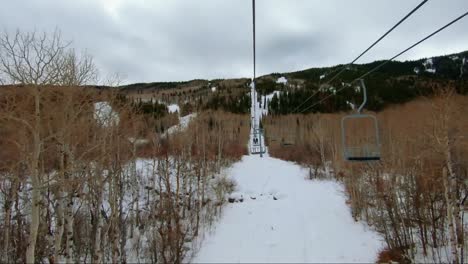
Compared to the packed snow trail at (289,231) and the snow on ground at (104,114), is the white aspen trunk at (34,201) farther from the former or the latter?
the packed snow trail at (289,231)

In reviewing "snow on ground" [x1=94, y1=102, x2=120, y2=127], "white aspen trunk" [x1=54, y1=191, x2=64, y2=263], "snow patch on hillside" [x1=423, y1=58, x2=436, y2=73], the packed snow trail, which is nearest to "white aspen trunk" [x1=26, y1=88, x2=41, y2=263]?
"white aspen trunk" [x1=54, y1=191, x2=64, y2=263]

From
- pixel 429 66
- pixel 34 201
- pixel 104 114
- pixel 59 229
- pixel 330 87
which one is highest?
pixel 429 66

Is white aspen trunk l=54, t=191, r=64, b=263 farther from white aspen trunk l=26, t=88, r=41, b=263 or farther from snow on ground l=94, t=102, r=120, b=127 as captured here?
snow on ground l=94, t=102, r=120, b=127

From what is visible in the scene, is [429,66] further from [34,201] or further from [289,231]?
[34,201]

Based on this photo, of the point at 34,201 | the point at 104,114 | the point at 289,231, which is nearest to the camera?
the point at 34,201

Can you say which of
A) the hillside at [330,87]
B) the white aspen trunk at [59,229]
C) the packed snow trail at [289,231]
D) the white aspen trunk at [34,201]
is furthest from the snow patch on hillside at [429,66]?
the white aspen trunk at [34,201]

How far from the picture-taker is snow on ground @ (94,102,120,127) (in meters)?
12.2

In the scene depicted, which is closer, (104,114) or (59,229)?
(59,229)

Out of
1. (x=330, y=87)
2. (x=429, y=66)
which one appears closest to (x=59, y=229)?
(x=330, y=87)

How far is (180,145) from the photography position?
23.7 metres

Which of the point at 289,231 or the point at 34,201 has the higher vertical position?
the point at 34,201

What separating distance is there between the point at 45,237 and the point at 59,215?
217 inches

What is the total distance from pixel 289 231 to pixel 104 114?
33.7ft

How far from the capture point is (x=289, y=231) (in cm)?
1555
